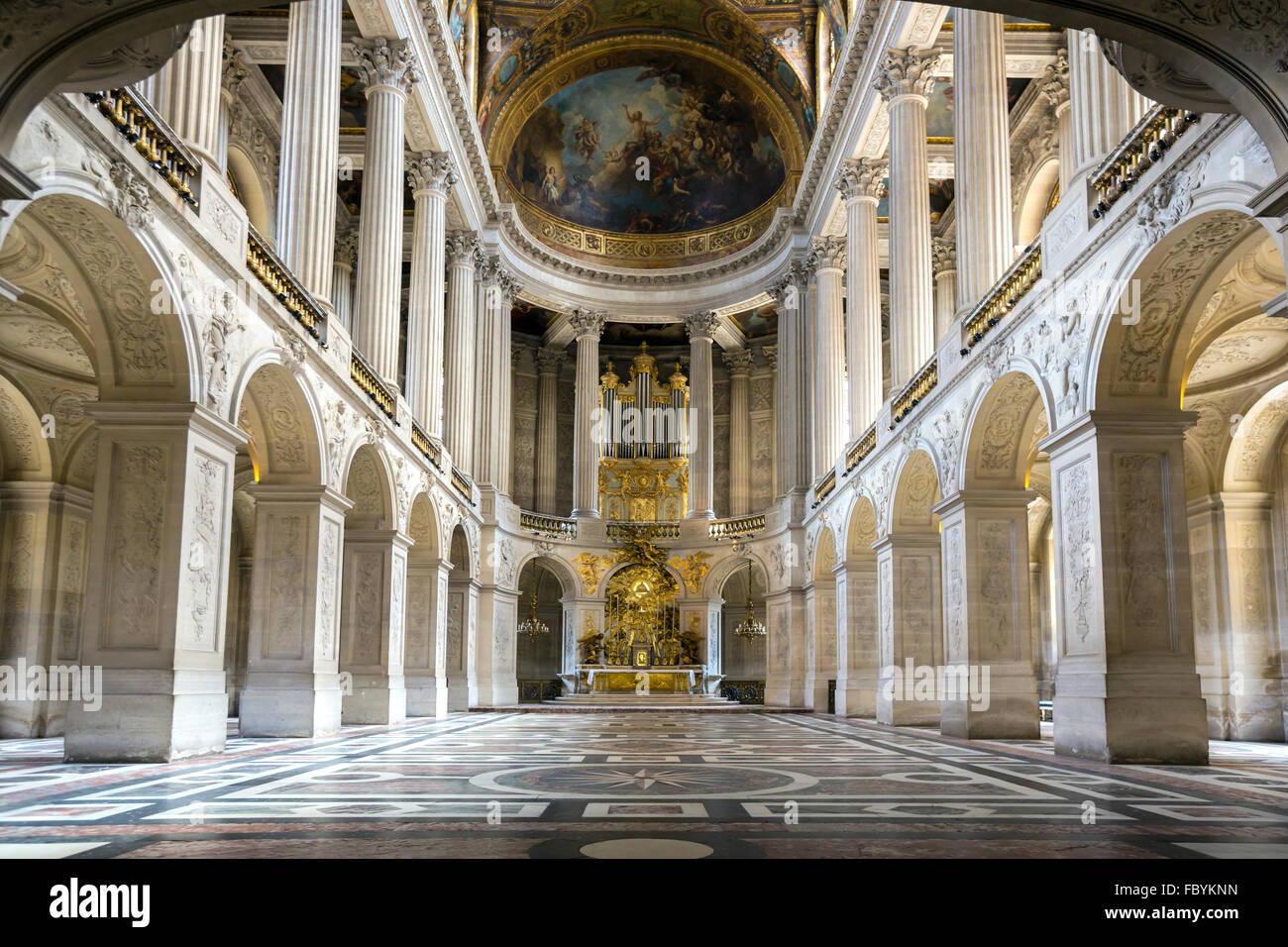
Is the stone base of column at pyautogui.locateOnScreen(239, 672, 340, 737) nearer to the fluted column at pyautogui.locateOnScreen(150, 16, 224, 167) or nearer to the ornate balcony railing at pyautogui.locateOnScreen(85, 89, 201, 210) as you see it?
the ornate balcony railing at pyautogui.locateOnScreen(85, 89, 201, 210)

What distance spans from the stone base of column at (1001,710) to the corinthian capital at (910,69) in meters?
12.7

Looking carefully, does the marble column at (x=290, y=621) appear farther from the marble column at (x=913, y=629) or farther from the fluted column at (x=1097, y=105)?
the fluted column at (x=1097, y=105)

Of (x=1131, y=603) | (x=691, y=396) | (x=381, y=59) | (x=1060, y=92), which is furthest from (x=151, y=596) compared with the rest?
(x=691, y=396)

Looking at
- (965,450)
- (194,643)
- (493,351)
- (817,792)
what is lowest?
(817,792)

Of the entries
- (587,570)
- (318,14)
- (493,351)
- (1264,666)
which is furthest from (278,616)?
(587,570)

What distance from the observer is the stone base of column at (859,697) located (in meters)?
24.0

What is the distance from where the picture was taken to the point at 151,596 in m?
11.4

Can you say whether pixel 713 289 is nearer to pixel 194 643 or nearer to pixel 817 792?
pixel 194 643

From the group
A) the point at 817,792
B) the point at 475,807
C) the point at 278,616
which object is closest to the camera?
the point at 475,807

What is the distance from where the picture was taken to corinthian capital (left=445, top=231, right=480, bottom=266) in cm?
3053

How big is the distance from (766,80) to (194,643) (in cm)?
Answer: 2785

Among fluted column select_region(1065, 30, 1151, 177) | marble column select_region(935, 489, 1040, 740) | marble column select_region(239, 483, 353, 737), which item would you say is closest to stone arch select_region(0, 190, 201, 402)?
marble column select_region(239, 483, 353, 737)

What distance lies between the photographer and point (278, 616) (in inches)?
620

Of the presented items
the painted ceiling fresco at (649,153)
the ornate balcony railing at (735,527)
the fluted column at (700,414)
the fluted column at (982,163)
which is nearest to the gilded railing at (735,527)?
the ornate balcony railing at (735,527)
